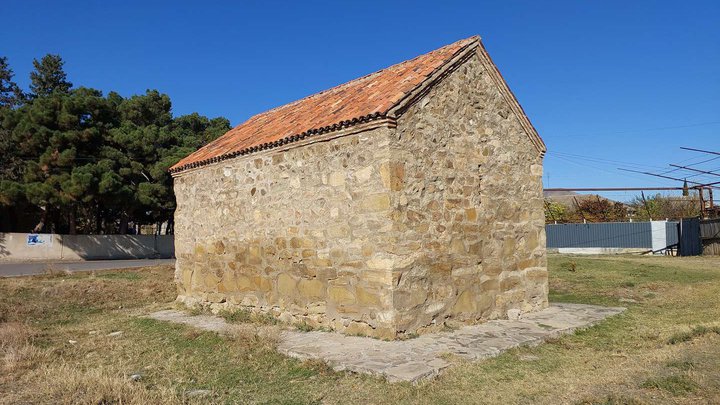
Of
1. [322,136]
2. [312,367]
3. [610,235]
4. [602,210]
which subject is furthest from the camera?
[602,210]

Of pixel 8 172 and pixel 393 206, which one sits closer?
pixel 393 206

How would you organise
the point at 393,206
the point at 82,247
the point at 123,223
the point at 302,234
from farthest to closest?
the point at 123,223
the point at 82,247
the point at 302,234
the point at 393,206

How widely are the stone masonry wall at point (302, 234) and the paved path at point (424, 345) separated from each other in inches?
16.8

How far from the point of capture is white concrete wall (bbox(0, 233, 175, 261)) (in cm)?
2766

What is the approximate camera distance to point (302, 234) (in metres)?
7.93

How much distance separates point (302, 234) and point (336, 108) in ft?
7.12

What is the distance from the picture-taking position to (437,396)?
4637 mm

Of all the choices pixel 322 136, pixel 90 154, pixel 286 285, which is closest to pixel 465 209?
pixel 322 136

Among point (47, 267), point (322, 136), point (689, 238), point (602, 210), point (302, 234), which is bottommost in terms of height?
point (47, 267)

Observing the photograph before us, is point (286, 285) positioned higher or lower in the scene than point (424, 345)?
higher

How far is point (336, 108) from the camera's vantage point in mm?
8297

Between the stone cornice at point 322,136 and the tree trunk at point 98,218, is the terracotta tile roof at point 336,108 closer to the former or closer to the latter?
the stone cornice at point 322,136

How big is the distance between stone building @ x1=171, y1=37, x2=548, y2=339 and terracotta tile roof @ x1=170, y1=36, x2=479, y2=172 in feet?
0.14

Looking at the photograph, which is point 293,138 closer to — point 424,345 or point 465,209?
point 465,209
